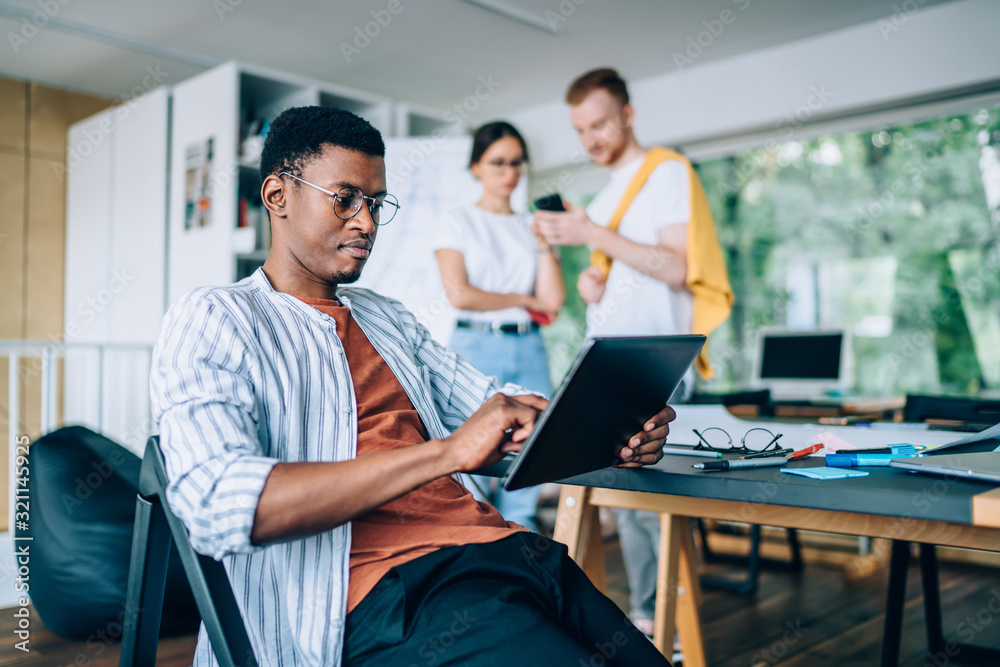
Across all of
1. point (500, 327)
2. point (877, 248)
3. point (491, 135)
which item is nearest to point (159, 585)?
point (500, 327)

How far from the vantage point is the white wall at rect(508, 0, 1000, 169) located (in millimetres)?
3752

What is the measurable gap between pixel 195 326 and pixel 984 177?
448 cm

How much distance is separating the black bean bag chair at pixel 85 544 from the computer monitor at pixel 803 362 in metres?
3.03

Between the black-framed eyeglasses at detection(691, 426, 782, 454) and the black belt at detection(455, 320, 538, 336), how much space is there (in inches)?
48.0

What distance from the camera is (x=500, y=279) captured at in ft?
8.71

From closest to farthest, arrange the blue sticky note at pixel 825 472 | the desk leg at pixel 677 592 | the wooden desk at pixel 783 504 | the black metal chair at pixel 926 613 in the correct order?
the wooden desk at pixel 783 504, the blue sticky note at pixel 825 472, the desk leg at pixel 677 592, the black metal chair at pixel 926 613

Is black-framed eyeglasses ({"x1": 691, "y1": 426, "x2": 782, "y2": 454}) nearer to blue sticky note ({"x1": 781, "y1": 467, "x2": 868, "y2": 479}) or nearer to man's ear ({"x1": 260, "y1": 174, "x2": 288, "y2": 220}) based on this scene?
blue sticky note ({"x1": 781, "y1": 467, "x2": 868, "y2": 479})

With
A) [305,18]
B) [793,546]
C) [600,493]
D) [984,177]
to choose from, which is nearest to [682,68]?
[984,177]

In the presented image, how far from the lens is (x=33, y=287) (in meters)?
4.94

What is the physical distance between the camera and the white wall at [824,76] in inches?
148

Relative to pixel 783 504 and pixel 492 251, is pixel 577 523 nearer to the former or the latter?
pixel 783 504

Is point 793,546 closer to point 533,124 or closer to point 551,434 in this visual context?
point 551,434

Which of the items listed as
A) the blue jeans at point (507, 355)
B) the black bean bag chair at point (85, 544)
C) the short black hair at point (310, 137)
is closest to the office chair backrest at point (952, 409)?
the blue jeans at point (507, 355)

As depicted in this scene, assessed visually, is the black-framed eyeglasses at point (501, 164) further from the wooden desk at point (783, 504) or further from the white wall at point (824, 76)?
the white wall at point (824, 76)
